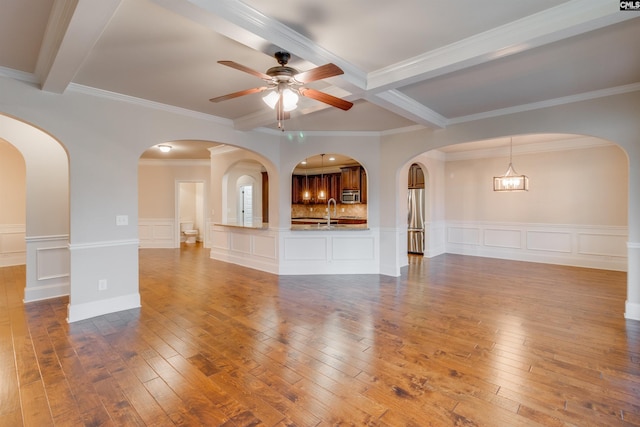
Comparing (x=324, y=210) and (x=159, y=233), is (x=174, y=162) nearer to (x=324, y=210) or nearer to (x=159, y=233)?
(x=159, y=233)

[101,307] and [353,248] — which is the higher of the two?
[353,248]

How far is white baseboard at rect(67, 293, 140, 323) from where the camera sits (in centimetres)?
360

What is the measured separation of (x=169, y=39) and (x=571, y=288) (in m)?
→ 6.37

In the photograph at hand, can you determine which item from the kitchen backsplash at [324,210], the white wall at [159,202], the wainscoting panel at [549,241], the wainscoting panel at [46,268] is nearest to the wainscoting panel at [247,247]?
the white wall at [159,202]

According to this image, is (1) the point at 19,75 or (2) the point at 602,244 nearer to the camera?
(1) the point at 19,75

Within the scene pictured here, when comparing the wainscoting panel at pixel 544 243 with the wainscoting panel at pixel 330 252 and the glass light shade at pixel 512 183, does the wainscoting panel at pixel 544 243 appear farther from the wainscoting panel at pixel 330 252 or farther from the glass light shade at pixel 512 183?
the wainscoting panel at pixel 330 252

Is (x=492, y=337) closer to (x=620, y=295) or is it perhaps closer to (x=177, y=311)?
(x=620, y=295)

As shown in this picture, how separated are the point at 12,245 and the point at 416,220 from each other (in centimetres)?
931

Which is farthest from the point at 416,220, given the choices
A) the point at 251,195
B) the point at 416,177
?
the point at 251,195

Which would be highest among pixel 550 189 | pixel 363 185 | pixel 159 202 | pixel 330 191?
pixel 363 185

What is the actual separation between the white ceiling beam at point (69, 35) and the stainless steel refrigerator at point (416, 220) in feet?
23.6

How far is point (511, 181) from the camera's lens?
22.1ft

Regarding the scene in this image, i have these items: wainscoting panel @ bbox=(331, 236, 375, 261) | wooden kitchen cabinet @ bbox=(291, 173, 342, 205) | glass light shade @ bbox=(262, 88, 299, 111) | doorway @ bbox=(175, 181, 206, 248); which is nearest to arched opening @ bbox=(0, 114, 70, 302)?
glass light shade @ bbox=(262, 88, 299, 111)

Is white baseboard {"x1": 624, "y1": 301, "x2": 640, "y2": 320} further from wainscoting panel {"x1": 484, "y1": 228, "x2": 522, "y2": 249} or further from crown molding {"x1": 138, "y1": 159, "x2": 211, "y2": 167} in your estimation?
crown molding {"x1": 138, "y1": 159, "x2": 211, "y2": 167}
